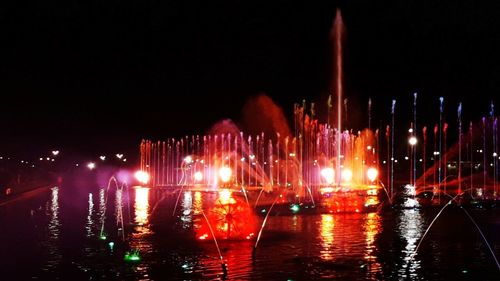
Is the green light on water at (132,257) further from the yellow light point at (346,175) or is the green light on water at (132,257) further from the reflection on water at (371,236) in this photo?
the yellow light point at (346,175)

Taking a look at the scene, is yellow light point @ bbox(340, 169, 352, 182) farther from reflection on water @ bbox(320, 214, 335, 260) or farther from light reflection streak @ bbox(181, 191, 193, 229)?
reflection on water @ bbox(320, 214, 335, 260)

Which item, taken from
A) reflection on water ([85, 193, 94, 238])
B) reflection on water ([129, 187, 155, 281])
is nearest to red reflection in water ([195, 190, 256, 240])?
reflection on water ([129, 187, 155, 281])

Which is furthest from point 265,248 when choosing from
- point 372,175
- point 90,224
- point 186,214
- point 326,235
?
point 372,175

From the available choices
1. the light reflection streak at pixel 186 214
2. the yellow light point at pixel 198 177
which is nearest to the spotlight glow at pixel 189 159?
the yellow light point at pixel 198 177

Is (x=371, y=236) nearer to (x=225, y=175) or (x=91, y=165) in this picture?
(x=225, y=175)

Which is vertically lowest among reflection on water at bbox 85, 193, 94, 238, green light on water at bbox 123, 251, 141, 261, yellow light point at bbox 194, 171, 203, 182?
green light on water at bbox 123, 251, 141, 261

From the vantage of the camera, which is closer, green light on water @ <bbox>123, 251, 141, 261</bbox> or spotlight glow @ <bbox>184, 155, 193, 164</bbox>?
green light on water @ <bbox>123, 251, 141, 261</bbox>

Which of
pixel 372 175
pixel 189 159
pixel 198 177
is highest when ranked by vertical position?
pixel 189 159

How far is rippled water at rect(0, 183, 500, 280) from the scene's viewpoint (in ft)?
39.8

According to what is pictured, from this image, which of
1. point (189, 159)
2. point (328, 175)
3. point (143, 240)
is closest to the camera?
point (143, 240)

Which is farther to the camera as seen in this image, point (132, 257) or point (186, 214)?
point (186, 214)

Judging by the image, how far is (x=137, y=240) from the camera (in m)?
16.7

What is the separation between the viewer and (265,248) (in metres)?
14.9

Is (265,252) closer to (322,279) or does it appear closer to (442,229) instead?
(322,279)
